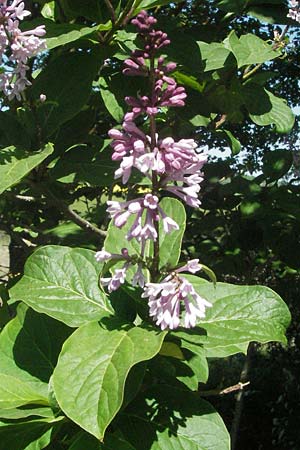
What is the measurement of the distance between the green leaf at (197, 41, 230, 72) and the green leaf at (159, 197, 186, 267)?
46 cm

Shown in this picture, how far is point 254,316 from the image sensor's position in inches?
65.7

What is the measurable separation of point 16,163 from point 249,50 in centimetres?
80

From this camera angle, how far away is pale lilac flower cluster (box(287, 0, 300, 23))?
2.36m

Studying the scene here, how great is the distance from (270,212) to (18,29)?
1391 mm

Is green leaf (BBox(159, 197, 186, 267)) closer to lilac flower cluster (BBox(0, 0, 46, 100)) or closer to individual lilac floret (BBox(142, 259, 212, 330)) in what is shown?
individual lilac floret (BBox(142, 259, 212, 330))

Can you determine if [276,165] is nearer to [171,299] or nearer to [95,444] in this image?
[171,299]

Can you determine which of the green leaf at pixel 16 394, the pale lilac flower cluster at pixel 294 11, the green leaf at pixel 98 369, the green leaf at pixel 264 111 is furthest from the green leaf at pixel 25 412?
the pale lilac flower cluster at pixel 294 11

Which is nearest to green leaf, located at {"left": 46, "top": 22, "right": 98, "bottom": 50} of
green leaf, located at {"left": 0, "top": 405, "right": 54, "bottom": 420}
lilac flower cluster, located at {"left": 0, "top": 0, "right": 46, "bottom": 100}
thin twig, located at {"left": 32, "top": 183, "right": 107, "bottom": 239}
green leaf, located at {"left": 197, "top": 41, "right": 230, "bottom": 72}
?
lilac flower cluster, located at {"left": 0, "top": 0, "right": 46, "bottom": 100}

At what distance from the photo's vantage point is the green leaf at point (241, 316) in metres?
1.59

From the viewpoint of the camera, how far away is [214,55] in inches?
76.9

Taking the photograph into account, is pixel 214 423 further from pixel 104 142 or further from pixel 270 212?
pixel 270 212

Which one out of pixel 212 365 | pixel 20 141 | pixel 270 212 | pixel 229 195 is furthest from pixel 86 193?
pixel 212 365

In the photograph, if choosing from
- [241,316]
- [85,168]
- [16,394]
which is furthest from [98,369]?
[85,168]

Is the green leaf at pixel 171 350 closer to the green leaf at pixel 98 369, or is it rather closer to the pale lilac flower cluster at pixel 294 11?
the green leaf at pixel 98 369
